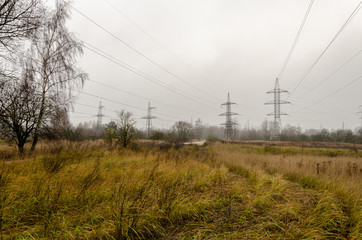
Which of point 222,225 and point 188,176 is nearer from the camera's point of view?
point 222,225

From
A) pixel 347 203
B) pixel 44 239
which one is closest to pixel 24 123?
pixel 44 239

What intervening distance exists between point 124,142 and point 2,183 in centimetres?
975

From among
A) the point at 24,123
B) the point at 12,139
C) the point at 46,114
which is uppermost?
the point at 46,114

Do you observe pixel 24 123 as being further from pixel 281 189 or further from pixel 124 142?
pixel 281 189

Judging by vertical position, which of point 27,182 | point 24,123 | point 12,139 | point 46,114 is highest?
point 46,114

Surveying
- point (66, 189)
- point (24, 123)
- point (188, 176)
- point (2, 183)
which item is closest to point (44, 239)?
point (66, 189)

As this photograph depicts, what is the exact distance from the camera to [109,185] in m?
3.08

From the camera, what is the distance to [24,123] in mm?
8016

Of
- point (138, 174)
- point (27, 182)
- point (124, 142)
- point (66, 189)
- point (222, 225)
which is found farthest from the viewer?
point (124, 142)

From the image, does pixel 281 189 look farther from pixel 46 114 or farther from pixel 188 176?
pixel 46 114

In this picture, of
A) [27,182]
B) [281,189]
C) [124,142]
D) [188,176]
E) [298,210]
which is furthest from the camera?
[124,142]

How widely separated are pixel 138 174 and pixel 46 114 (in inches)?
347

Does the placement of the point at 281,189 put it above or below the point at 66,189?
below

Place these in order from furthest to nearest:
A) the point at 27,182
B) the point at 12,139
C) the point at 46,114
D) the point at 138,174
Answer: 1. the point at 46,114
2. the point at 12,139
3. the point at 138,174
4. the point at 27,182
